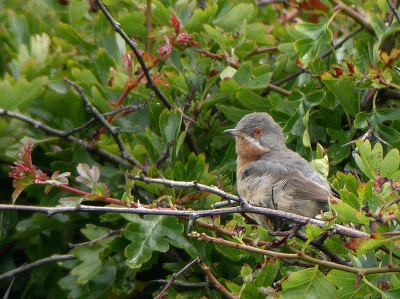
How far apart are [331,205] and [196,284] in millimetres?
1110

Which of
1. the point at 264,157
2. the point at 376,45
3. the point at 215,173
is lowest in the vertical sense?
the point at 264,157

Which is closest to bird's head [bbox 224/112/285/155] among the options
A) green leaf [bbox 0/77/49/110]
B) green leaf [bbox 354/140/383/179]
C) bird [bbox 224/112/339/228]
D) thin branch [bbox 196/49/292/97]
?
bird [bbox 224/112/339/228]

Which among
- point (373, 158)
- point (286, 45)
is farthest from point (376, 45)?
point (373, 158)

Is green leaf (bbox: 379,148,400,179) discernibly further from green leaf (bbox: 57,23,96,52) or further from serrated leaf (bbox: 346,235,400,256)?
green leaf (bbox: 57,23,96,52)

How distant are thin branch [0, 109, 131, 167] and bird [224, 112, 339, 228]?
69 cm

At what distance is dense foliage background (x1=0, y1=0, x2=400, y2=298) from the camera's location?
3.59 meters

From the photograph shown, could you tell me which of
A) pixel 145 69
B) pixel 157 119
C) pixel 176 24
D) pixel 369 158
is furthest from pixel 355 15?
pixel 369 158

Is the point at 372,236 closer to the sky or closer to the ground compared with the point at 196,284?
closer to the sky

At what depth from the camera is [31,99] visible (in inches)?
150

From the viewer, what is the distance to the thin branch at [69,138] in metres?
3.69

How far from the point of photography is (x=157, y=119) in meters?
4.11

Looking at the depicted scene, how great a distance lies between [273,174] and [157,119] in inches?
37.1

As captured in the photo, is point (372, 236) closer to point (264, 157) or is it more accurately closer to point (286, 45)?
point (286, 45)

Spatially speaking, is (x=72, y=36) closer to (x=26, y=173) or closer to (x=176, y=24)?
(x=176, y=24)
